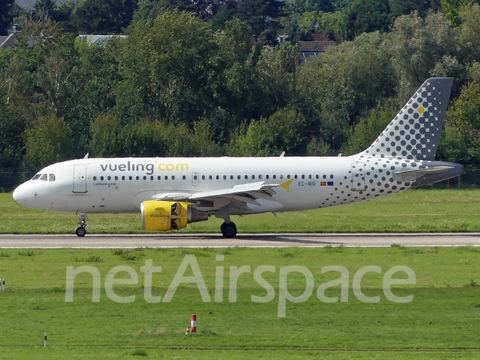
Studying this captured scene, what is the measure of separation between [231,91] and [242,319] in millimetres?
62122

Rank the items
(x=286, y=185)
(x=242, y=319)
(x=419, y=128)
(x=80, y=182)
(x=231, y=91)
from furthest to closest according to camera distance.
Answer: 1. (x=231, y=91)
2. (x=419, y=128)
3. (x=80, y=182)
4. (x=286, y=185)
5. (x=242, y=319)

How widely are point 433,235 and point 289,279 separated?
13.9 metres

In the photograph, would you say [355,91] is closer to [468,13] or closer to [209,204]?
[468,13]

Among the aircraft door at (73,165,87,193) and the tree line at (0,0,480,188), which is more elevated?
the tree line at (0,0,480,188)

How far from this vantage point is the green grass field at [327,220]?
128ft

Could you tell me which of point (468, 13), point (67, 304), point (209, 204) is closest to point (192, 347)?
point (67, 304)

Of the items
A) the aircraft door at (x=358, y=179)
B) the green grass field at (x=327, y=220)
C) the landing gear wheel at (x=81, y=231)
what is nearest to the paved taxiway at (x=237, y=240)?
the landing gear wheel at (x=81, y=231)

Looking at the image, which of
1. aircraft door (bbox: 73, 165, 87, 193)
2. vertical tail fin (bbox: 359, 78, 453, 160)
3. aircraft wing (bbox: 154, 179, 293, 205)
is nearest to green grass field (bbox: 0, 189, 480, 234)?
Result: aircraft wing (bbox: 154, 179, 293, 205)

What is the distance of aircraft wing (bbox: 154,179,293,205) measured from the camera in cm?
3516

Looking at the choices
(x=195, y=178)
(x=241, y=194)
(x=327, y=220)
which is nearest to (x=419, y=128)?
(x=327, y=220)

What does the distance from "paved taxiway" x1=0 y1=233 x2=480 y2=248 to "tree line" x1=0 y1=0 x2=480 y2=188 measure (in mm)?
32772

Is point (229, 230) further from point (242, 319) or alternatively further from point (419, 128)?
point (242, 319)

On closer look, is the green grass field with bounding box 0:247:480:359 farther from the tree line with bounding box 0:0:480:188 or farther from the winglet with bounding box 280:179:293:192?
the tree line with bounding box 0:0:480:188

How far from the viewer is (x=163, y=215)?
34.6 m
